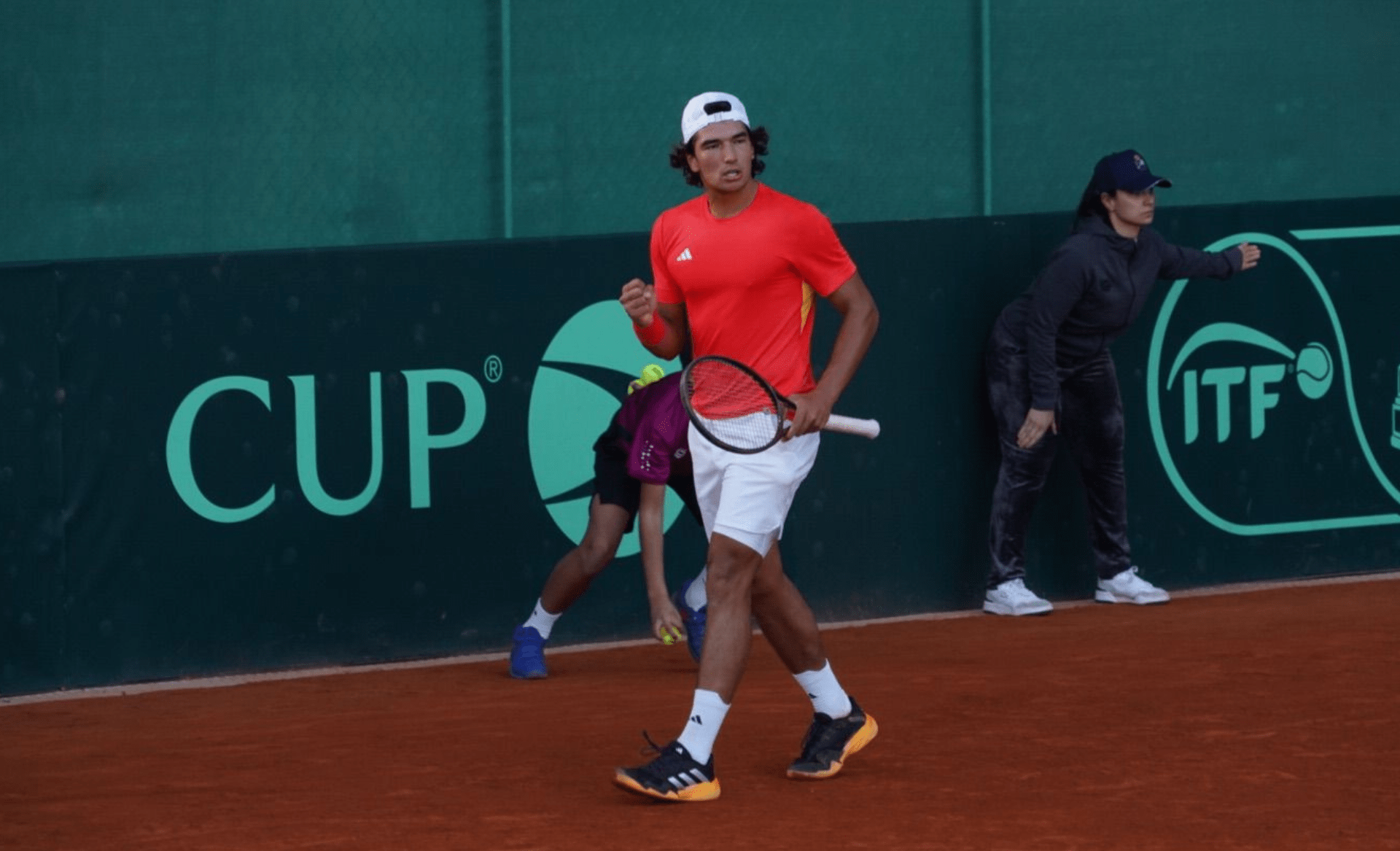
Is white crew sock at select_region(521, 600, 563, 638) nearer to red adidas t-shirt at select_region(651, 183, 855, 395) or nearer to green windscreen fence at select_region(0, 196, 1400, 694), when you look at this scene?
green windscreen fence at select_region(0, 196, 1400, 694)

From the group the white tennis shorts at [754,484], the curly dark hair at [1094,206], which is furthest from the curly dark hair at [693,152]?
the curly dark hair at [1094,206]

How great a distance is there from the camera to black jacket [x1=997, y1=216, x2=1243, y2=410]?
1004 cm

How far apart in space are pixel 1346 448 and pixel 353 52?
573 centimetres

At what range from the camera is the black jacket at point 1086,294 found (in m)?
10.0

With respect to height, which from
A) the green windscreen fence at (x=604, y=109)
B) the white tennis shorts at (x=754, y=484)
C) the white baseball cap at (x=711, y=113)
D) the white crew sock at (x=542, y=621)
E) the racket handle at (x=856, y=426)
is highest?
the green windscreen fence at (x=604, y=109)

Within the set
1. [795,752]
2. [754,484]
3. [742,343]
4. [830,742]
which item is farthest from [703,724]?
[742,343]

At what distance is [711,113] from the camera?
22.1ft

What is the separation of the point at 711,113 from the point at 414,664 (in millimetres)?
3429

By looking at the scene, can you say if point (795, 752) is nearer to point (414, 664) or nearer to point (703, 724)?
point (703, 724)

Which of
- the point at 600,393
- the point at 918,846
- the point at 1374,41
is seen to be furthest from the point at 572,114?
the point at 918,846

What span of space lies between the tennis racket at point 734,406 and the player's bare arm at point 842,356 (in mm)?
45

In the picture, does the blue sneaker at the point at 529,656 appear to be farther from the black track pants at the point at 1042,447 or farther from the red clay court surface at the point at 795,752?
the black track pants at the point at 1042,447

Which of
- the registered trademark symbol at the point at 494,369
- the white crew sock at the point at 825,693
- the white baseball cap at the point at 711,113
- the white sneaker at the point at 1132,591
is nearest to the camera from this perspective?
the white baseball cap at the point at 711,113

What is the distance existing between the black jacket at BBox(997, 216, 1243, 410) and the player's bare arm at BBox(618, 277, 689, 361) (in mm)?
3231
